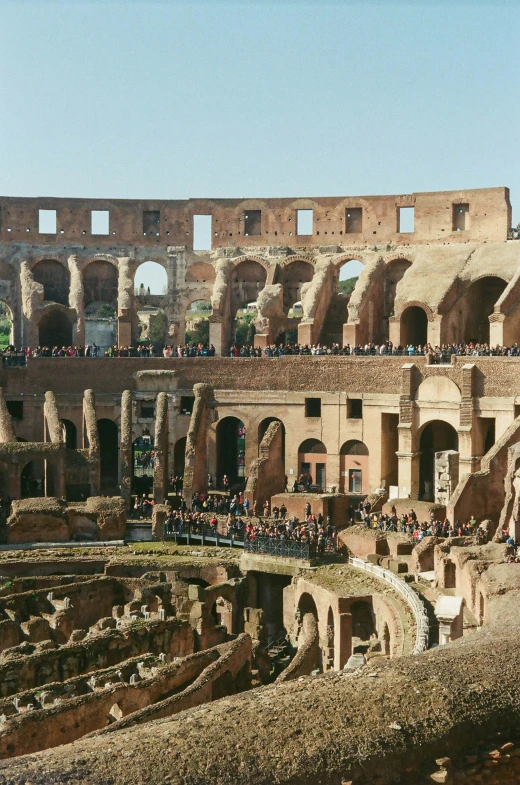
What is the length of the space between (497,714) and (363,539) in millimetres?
19407

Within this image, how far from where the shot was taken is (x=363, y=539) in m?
35.1

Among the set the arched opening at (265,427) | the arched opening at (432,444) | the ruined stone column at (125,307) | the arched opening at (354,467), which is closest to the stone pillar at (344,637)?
the arched opening at (354,467)

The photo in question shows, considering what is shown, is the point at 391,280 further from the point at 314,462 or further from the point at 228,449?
the point at 228,449

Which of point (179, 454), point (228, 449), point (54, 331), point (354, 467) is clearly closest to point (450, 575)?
point (354, 467)

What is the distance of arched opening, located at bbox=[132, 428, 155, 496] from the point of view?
44125mm

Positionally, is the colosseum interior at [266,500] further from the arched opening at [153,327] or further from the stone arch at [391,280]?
the arched opening at [153,327]

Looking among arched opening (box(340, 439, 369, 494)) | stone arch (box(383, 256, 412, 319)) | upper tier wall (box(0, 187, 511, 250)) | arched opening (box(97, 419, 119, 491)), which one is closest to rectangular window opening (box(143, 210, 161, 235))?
upper tier wall (box(0, 187, 511, 250))

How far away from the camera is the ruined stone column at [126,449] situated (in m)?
41.9

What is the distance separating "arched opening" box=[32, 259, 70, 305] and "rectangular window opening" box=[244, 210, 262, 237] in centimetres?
862

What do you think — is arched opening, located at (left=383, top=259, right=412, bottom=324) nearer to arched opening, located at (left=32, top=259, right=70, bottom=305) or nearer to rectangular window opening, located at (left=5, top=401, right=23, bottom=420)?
arched opening, located at (left=32, top=259, right=70, bottom=305)

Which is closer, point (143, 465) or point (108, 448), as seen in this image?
point (143, 465)

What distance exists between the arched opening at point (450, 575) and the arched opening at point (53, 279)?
2740 cm

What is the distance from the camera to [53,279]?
52.1m

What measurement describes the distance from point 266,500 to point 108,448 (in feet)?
31.8
